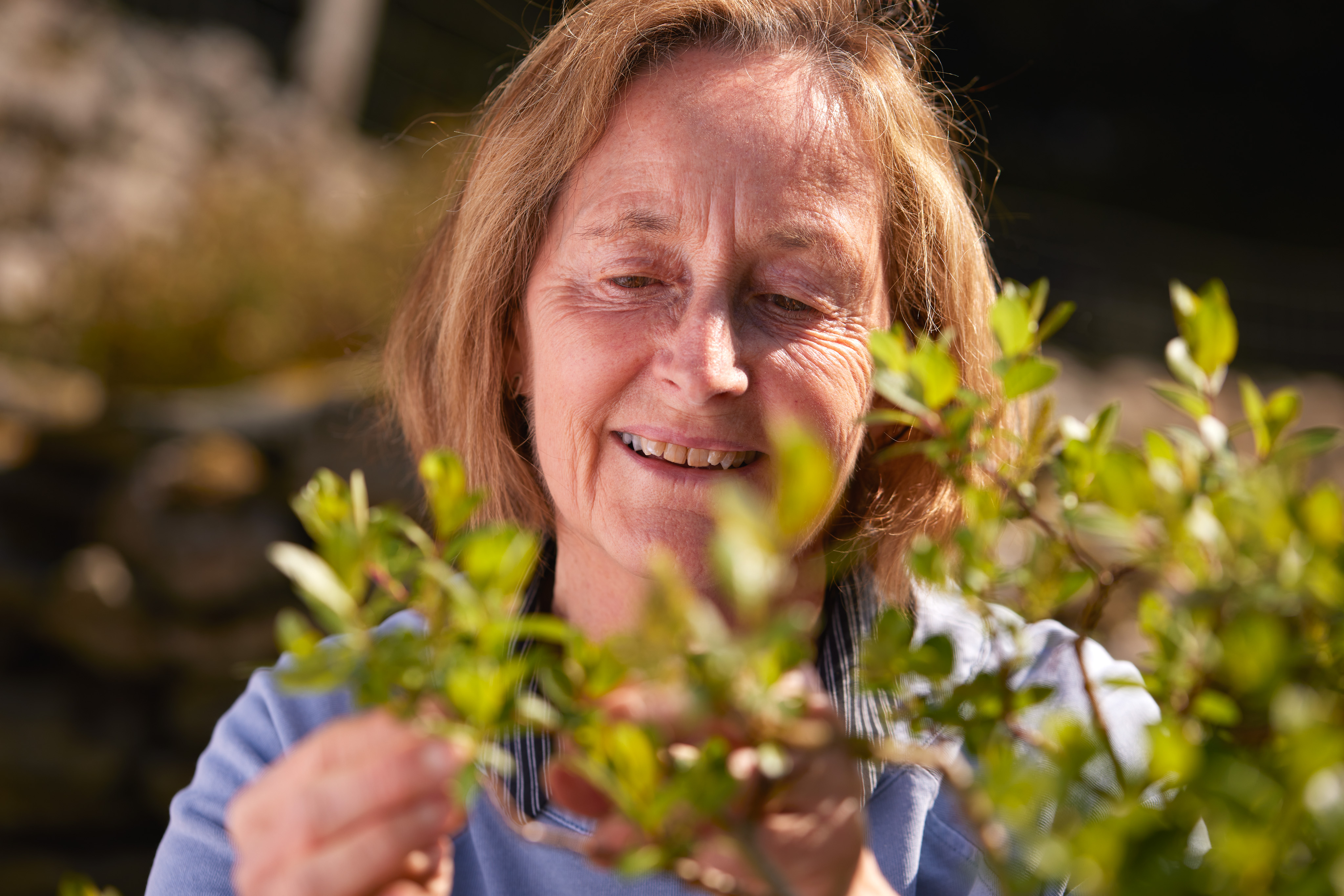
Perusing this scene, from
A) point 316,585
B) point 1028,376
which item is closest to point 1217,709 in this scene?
point 1028,376

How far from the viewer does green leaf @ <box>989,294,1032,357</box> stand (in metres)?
0.67

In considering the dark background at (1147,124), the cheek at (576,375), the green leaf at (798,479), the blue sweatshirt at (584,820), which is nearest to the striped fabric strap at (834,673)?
the blue sweatshirt at (584,820)

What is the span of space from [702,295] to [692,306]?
0.07 feet

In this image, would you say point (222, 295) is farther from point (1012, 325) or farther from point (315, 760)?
point (1012, 325)

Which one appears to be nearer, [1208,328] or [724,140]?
[1208,328]

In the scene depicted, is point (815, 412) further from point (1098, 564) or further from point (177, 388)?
point (177, 388)

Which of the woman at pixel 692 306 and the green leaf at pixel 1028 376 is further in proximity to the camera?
the woman at pixel 692 306

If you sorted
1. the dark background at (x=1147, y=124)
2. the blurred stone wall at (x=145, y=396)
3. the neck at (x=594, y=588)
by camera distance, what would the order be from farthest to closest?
1. the dark background at (x=1147, y=124)
2. the blurred stone wall at (x=145, y=396)
3. the neck at (x=594, y=588)

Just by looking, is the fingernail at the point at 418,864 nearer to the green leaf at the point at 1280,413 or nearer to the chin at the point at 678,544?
the chin at the point at 678,544

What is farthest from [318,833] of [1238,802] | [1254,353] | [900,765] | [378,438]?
[1254,353]

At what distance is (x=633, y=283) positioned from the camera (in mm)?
1393

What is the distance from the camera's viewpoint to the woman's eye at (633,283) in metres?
1.39

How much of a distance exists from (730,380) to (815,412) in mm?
152

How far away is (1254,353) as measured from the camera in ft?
29.2
